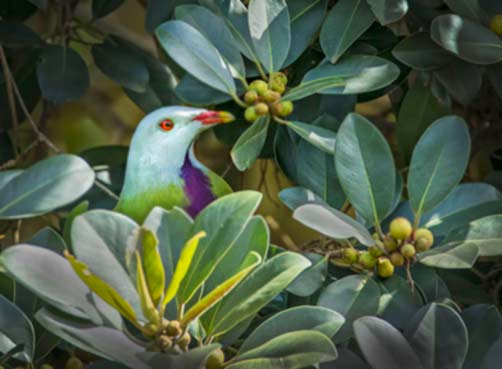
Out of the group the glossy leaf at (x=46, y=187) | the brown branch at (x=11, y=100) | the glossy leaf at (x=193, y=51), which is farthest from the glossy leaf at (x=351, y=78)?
the brown branch at (x=11, y=100)

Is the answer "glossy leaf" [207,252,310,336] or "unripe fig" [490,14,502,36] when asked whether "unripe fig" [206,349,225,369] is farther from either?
"unripe fig" [490,14,502,36]

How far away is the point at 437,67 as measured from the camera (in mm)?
1830

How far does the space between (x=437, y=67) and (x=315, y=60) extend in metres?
0.21

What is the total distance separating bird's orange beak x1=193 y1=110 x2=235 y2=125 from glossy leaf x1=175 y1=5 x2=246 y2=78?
97 millimetres

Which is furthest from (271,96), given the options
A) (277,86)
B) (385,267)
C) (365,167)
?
(385,267)

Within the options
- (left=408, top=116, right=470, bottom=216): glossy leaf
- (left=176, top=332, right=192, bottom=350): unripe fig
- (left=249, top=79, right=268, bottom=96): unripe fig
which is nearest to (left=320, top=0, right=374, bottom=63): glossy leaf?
(left=249, top=79, right=268, bottom=96): unripe fig

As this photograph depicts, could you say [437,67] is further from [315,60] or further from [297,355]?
[297,355]

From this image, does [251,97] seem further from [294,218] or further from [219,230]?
[219,230]

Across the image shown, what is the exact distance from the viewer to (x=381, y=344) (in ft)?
4.63

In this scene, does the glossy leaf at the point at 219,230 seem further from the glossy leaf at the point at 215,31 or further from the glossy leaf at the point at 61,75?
the glossy leaf at the point at 61,75

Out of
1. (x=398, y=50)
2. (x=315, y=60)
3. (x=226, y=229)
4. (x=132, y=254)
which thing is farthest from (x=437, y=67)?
(x=132, y=254)

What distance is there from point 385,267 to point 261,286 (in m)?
0.24

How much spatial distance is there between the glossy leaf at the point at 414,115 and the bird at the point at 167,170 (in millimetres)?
297

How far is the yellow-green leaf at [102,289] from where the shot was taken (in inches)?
50.3
